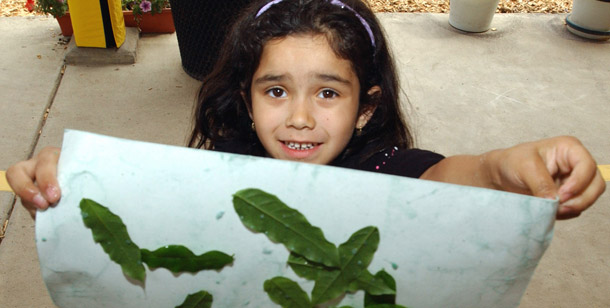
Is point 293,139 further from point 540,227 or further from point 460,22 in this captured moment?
point 460,22

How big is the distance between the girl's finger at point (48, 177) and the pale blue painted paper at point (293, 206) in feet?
0.06

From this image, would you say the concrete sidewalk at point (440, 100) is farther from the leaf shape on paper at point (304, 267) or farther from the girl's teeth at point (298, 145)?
the leaf shape on paper at point (304, 267)

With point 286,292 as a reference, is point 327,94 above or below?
above

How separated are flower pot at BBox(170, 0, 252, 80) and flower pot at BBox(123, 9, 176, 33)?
483mm

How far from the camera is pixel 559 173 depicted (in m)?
0.91

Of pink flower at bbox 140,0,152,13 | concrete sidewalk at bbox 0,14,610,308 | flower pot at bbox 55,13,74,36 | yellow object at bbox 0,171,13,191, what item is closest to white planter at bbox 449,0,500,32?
concrete sidewalk at bbox 0,14,610,308

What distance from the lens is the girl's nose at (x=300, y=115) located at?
1.17 m

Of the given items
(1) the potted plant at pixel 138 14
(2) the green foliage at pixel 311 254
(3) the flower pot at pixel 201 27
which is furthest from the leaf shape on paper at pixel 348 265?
(1) the potted plant at pixel 138 14

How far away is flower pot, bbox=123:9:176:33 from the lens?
3.37 metres

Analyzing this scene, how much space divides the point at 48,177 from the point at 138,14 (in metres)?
2.65

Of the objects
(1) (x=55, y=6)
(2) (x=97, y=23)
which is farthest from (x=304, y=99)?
(1) (x=55, y=6)

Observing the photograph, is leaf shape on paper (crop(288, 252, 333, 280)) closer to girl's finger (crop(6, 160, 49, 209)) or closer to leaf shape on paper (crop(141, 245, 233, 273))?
leaf shape on paper (crop(141, 245, 233, 273))

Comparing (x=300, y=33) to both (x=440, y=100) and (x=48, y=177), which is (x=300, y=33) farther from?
(x=440, y=100)

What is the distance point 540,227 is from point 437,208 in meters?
0.16
